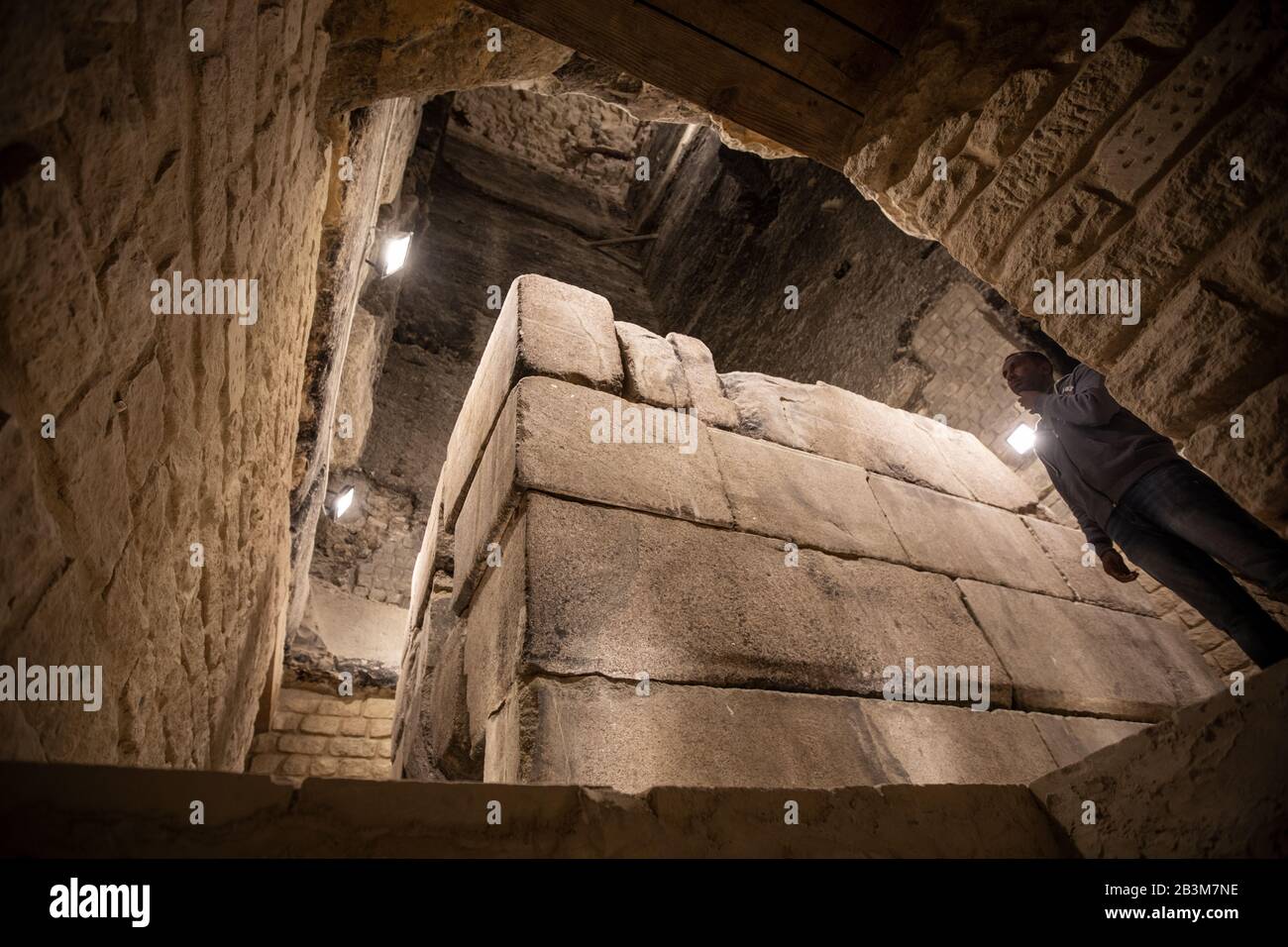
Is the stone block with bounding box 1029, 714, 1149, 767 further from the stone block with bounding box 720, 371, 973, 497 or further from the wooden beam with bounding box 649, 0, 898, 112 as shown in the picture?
the wooden beam with bounding box 649, 0, 898, 112

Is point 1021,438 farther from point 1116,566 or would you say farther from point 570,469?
point 570,469

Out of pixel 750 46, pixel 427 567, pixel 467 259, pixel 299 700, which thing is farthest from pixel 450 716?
pixel 467 259

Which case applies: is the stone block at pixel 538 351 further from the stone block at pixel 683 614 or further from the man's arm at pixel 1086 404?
the man's arm at pixel 1086 404

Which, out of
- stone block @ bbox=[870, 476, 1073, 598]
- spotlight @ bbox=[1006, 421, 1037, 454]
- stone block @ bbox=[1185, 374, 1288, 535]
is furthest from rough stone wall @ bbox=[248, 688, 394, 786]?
spotlight @ bbox=[1006, 421, 1037, 454]

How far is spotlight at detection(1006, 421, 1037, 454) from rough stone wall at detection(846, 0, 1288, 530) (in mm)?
5156

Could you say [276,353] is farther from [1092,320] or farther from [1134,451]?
[1134,451]

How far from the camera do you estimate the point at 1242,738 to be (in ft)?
3.84

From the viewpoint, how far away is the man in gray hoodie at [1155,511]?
242 centimetres

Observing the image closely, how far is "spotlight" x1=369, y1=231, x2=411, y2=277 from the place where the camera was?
611 centimetres

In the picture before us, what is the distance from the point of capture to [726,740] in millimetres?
2037

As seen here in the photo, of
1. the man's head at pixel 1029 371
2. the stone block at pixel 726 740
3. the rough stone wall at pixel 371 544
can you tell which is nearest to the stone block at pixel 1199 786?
the stone block at pixel 726 740

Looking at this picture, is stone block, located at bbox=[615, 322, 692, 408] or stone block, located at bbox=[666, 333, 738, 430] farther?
stone block, located at bbox=[666, 333, 738, 430]

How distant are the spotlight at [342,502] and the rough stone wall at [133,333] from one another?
6205 mm

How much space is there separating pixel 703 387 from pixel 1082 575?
8.20ft
